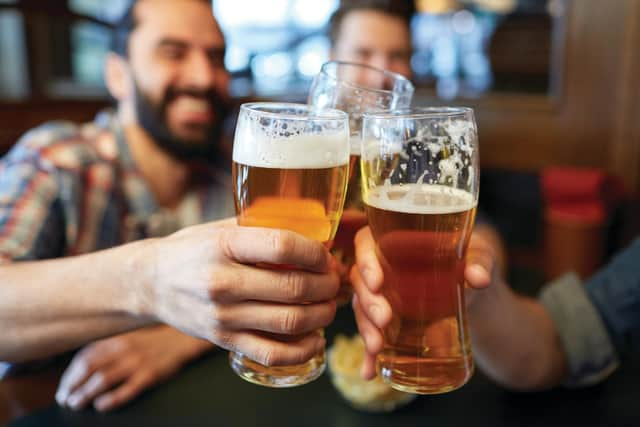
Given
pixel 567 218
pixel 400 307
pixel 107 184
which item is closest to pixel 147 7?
pixel 107 184

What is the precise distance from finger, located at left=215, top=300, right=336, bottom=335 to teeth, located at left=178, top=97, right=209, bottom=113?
1427 millimetres

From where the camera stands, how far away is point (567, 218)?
267 centimetres

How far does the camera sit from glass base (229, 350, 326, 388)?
86cm

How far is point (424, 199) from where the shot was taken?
0.83 m

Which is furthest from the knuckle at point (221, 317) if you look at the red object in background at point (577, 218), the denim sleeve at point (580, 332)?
the red object in background at point (577, 218)

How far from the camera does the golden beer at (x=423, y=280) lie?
0.84 m

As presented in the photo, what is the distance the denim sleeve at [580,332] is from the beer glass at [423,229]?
42 centimetres

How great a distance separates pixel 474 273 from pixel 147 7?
1638 mm

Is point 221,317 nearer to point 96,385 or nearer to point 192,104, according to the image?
point 96,385

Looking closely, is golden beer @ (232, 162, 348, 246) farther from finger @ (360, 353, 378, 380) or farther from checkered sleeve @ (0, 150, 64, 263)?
checkered sleeve @ (0, 150, 64, 263)

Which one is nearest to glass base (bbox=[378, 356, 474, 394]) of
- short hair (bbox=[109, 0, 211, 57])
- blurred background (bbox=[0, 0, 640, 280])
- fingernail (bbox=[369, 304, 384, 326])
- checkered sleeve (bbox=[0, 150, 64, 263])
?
fingernail (bbox=[369, 304, 384, 326])

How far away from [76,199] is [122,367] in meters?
0.73

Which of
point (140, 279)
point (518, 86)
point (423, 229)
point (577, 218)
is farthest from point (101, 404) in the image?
point (518, 86)

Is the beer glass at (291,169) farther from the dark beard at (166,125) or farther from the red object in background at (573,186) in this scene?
the red object in background at (573,186)
